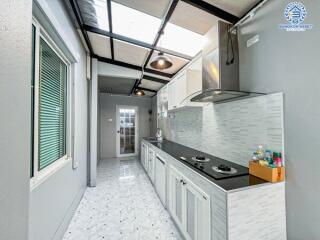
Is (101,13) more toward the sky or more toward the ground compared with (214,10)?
more toward the sky

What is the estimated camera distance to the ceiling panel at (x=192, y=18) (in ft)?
5.10

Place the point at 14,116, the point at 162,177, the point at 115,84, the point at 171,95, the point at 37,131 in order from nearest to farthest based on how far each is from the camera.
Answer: the point at 14,116
the point at 37,131
the point at 162,177
the point at 171,95
the point at 115,84

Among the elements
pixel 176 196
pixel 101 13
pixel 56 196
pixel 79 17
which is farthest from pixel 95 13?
pixel 176 196

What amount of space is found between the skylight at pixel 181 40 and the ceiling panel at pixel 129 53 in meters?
0.49

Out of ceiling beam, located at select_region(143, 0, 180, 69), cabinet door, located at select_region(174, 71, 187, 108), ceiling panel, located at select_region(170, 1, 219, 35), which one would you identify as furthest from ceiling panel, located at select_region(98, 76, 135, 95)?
ceiling panel, located at select_region(170, 1, 219, 35)

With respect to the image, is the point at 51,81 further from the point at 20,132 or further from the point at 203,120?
the point at 203,120

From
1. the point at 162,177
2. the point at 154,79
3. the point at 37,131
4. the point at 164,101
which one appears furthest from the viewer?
the point at 154,79

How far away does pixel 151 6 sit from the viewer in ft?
5.33

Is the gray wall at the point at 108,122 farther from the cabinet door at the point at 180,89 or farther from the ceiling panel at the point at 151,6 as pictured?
the ceiling panel at the point at 151,6

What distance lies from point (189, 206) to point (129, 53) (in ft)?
9.01

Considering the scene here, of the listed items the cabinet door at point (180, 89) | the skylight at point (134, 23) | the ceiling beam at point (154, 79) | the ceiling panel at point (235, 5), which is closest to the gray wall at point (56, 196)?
the skylight at point (134, 23)

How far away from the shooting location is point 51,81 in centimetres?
163

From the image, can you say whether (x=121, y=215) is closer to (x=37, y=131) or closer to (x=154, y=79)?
(x=37, y=131)

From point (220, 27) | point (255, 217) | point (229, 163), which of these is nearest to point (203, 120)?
point (229, 163)
